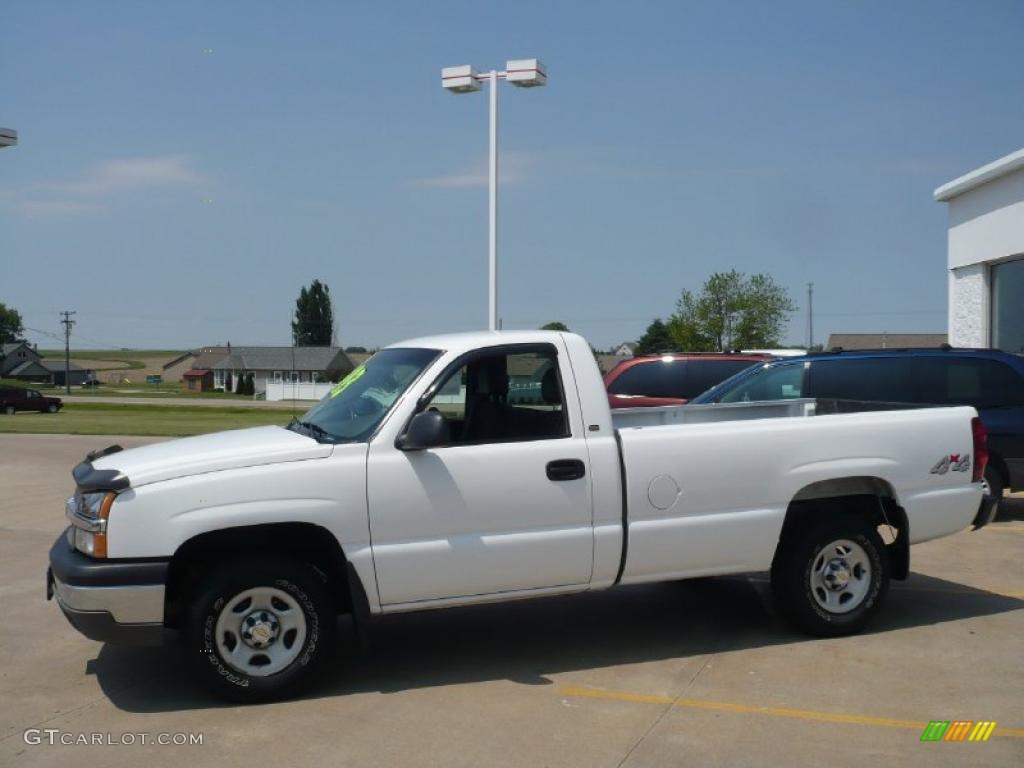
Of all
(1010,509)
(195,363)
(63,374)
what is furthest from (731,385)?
(63,374)

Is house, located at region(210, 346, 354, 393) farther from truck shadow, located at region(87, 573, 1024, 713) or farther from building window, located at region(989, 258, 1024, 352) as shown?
truck shadow, located at region(87, 573, 1024, 713)

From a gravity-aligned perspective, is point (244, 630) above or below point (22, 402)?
above

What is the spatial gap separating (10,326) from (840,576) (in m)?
191

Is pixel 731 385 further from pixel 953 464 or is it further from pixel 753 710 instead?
pixel 753 710

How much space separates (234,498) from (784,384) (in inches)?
308

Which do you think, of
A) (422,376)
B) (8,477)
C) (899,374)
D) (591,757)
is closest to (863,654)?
(591,757)

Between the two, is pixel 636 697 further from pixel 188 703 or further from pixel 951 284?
pixel 951 284

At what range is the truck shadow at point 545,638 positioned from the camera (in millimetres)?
6273

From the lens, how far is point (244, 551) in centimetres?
596

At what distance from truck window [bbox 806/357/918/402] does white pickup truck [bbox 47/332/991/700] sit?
4.41 metres

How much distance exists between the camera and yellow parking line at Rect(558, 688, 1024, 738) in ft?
17.7

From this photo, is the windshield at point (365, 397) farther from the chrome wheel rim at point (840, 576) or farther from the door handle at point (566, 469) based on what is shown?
the chrome wheel rim at point (840, 576)

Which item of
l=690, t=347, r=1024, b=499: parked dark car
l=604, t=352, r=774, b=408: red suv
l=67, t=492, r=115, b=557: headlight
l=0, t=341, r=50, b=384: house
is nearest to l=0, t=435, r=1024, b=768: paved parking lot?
l=67, t=492, r=115, b=557: headlight

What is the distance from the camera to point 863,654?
667 centimetres
